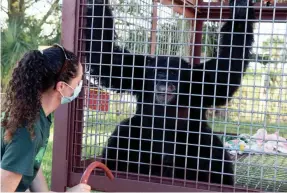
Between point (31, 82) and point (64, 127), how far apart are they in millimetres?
723

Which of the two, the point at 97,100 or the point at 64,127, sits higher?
the point at 97,100

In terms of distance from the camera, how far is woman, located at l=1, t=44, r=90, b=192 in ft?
6.58

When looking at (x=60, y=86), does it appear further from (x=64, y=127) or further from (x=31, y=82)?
(x=64, y=127)

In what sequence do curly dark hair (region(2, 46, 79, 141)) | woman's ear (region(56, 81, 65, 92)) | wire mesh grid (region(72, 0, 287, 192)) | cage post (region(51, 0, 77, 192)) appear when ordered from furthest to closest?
cage post (region(51, 0, 77, 192))
wire mesh grid (region(72, 0, 287, 192))
woman's ear (region(56, 81, 65, 92))
curly dark hair (region(2, 46, 79, 141))

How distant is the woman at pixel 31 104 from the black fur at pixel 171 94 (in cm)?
52

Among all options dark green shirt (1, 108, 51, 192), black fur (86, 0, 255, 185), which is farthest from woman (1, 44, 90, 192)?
black fur (86, 0, 255, 185)

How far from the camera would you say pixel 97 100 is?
287cm

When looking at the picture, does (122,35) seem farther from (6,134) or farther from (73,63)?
(6,134)

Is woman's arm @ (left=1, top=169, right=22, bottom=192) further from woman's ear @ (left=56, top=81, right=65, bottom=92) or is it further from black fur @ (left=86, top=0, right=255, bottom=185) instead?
black fur @ (left=86, top=0, right=255, bottom=185)

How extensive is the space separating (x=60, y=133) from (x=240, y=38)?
1.40 meters

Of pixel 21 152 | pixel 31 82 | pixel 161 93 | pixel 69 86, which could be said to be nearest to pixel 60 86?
pixel 69 86

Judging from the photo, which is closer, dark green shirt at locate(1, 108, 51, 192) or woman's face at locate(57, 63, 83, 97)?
dark green shirt at locate(1, 108, 51, 192)

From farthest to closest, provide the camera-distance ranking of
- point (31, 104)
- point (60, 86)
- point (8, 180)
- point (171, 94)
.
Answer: point (171, 94) → point (60, 86) → point (31, 104) → point (8, 180)

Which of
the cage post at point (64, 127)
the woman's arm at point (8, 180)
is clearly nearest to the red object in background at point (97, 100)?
the cage post at point (64, 127)
